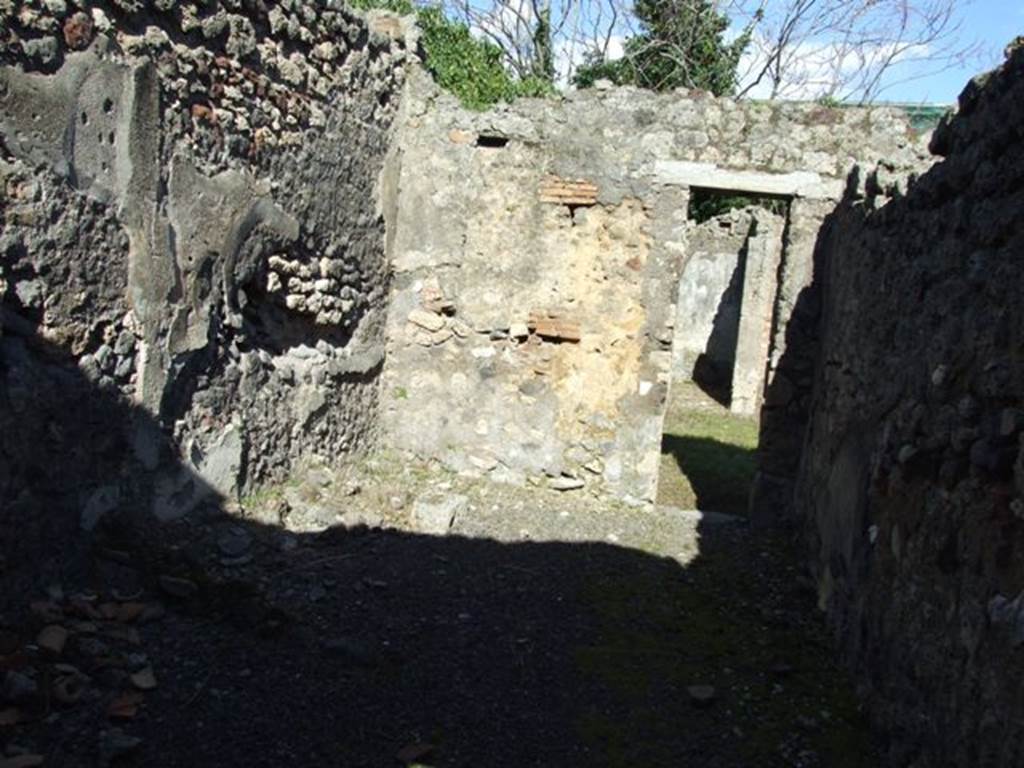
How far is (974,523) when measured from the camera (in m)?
2.26

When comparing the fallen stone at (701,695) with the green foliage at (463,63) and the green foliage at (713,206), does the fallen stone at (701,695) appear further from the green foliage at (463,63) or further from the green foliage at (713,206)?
the green foliage at (713,206)

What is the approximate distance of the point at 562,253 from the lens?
5.95 m

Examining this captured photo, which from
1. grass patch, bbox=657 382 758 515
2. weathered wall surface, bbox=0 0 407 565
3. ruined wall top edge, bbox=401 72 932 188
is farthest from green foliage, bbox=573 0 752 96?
weathered wall surface, bbox=0 0 407 565

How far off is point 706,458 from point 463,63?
4043 millimetres

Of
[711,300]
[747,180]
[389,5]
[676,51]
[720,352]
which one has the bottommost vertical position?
[720,352]

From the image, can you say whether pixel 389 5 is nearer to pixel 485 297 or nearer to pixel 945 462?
pixel 485 297

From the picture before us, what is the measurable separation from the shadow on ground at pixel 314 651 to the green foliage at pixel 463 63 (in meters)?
3.30

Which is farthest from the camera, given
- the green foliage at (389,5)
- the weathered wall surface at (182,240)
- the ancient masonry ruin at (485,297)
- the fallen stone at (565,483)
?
the green foliage at (389,5)

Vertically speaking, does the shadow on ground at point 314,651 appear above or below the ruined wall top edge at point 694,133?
below

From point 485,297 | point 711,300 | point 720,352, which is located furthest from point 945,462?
point 711,300

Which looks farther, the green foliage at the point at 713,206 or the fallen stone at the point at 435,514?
the green foliage at the point at 713,206

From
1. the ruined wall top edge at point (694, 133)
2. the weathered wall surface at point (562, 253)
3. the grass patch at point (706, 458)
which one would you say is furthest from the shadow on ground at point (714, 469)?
the ruined wall top edge at point (694, 133)

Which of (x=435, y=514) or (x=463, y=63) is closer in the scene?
(x=435, y=514)

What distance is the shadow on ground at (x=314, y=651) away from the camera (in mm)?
2842
